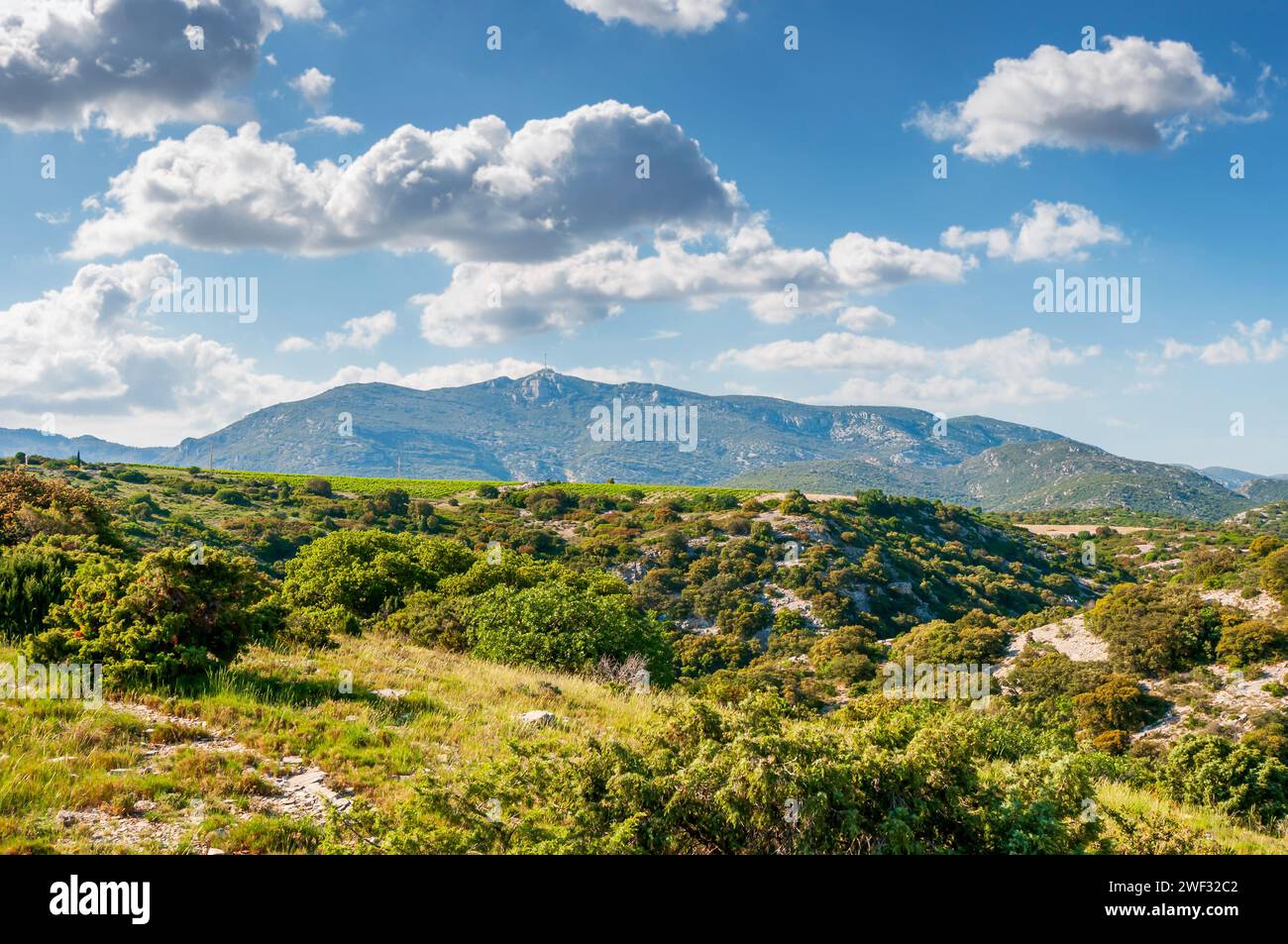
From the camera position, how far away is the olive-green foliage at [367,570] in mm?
28922

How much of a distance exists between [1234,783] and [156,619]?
25072 mm

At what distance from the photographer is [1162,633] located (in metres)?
39.8

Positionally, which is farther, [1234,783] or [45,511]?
[45,511]

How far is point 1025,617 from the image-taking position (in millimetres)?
54500

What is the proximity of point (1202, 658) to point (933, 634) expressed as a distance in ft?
51.6

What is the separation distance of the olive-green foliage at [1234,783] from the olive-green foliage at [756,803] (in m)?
14.4

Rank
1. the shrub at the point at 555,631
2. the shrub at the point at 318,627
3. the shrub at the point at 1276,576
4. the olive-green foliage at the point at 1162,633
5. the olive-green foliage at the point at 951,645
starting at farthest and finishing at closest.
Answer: the olive-green foliage at the point at 951,645 < the shrub at the point at 1276,576 < the olive-green foliage at the point at 1162,633 < the shrub at the point at 555,631 < the shrub at the point at 318,627

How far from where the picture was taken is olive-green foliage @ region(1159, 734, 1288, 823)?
17219 mm

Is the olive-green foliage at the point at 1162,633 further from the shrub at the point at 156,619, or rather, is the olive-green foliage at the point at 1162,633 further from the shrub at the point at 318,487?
the shrub at the point at 318,487

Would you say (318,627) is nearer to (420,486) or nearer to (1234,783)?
(1234,783)

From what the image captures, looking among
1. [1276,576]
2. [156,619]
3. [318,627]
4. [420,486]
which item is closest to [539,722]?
[156,619]

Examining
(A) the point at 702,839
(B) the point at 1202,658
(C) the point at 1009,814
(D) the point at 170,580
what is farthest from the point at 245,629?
(B) the point at 1202,658

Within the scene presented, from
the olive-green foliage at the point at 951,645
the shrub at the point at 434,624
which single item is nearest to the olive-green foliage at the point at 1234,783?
the shrub at the point at 434,624

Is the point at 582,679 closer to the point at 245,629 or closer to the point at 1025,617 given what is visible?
the point at 245,629
